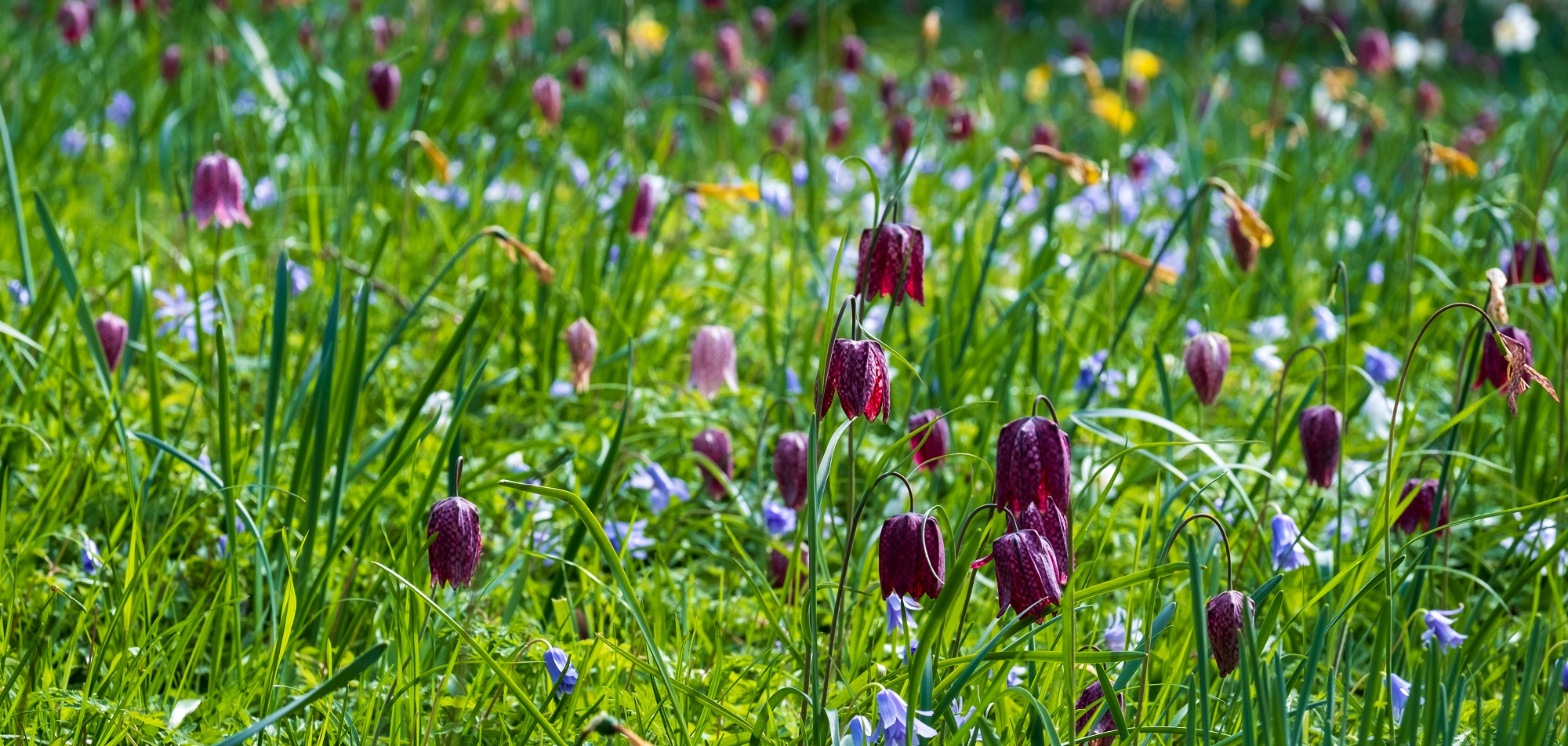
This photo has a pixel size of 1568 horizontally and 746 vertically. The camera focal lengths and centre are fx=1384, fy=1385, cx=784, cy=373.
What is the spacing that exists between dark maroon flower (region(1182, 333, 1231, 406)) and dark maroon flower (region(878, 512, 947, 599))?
75cm

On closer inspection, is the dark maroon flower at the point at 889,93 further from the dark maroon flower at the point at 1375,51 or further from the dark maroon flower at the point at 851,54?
the dark maroon flower at the point at 1375,51

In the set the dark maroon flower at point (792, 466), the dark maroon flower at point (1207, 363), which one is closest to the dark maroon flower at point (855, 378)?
the dark maroon flower at point (792, 466)

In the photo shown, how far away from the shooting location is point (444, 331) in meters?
2.89

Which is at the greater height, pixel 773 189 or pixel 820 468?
pixel 773 189

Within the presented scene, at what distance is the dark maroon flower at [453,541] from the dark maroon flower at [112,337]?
0.90m

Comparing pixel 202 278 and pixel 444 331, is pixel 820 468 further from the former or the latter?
pixel 202 278

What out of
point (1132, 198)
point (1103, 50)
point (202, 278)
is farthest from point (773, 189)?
point (1103, 50)

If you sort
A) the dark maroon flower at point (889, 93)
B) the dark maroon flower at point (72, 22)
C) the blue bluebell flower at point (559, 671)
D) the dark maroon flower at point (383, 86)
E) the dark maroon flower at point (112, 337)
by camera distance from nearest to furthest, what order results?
the blue bluebell flower at point (559, 671) → the dark maroon flower at point (112, 337) → the dark maroon flower at point (383, 86) → the dark maroon flower at point (72, 22) → the dark maroon flower at point (889, 93)

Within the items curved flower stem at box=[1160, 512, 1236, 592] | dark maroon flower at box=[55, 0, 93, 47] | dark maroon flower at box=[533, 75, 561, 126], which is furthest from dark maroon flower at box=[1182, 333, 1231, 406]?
dark maroon flower at box=[55, 0, 93, 47]

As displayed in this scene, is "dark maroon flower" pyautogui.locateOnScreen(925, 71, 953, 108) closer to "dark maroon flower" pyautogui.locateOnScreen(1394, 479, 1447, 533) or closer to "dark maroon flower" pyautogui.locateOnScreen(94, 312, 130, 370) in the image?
"dark maroon flower" pyautogui.locateOnScreen(1394, 479, 1447, 533)

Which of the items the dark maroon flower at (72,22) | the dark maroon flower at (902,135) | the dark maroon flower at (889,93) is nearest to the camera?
the dark maroon flower at (902,135)

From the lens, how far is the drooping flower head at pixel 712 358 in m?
2.34

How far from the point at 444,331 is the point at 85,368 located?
70cm

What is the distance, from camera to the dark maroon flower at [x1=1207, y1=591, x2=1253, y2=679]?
52.9 inches
